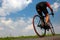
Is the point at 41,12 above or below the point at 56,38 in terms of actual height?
above

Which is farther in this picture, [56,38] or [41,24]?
[41,24]

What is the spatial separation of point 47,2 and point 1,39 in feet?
10.2

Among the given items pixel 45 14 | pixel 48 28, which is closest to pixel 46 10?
pixel 45 14

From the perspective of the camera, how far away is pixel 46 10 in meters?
12.8

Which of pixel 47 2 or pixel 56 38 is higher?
pixel 47 2

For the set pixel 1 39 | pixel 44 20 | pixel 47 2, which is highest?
pixel 47 2

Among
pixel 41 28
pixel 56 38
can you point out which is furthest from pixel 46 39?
pixel 41 28

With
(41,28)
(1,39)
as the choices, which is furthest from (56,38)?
(1,39)

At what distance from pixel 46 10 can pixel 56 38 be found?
2.38 meters

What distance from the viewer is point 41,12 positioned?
12797mm

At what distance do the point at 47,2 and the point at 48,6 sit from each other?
8.9 inches

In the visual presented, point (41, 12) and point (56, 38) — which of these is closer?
point (56, 38)

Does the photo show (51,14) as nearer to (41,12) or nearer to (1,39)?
(41,12)

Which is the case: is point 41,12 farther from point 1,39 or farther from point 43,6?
point 1,39
